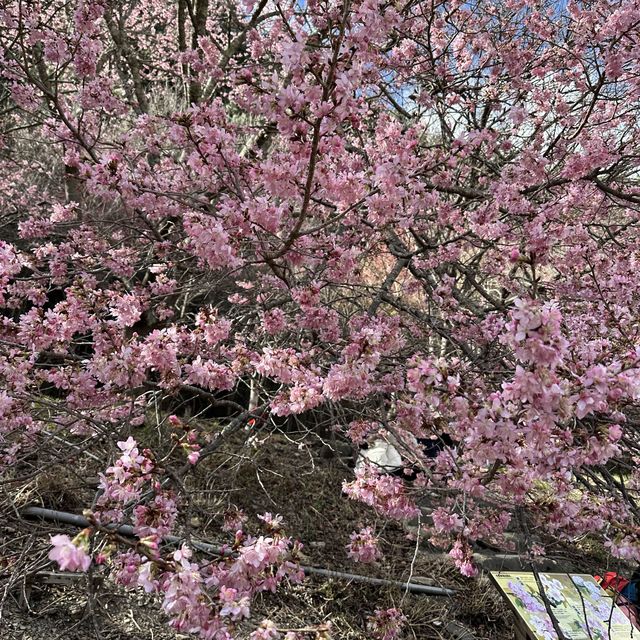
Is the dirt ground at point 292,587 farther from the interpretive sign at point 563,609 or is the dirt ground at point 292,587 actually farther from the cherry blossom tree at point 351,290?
the interpretive sign at point 563,609

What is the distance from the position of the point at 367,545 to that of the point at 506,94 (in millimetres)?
4349

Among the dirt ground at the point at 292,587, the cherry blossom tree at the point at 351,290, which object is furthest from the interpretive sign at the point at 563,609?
the dirt ground at the point at 292,587

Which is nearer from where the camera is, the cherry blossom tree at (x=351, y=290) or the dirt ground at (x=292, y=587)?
the cherry blossom tree at (x=351, y=290)

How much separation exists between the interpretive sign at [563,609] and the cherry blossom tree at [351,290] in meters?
0.33

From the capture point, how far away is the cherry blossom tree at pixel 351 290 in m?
1.67

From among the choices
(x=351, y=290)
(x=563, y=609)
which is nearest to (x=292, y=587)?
(x=563, y=609)

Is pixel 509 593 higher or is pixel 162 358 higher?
pixel 162 358

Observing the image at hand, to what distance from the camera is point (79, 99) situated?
341 cm

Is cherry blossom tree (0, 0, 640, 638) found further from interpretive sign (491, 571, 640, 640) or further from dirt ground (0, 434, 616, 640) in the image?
dirt ground (0, 434, 616, 640)

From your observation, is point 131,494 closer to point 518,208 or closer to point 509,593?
point 509,593

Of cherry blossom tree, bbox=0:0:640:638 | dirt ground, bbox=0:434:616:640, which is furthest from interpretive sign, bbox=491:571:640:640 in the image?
dirt ground, bbox=0:434:616:640

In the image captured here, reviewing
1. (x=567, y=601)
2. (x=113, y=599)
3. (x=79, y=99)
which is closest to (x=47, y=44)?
(x=79, y=99)

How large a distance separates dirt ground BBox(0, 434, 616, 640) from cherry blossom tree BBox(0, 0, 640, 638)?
52cm

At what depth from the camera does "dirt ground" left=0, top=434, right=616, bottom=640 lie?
283 centimetres
